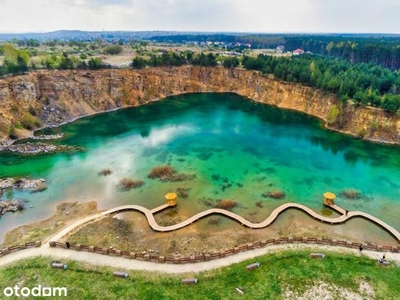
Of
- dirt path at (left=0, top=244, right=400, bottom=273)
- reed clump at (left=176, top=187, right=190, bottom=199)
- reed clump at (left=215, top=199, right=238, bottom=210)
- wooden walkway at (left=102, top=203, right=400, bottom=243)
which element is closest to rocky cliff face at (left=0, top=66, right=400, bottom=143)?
wooden walkway at (left=102, top=203, right=400, bottom=243)

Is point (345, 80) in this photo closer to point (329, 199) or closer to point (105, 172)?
point (329, 199)

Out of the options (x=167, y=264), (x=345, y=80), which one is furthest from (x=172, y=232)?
(x=345, y=80)

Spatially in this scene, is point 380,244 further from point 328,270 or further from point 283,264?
point 283,264

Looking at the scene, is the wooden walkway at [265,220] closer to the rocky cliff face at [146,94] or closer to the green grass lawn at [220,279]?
the green grass lawn at [220,279]

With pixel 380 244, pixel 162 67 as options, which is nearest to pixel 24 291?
pixel 380 244

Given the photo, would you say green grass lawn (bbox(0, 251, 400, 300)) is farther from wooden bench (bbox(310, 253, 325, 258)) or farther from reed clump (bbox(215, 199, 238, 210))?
reed clump (bbox(215, 199, 238, 210))

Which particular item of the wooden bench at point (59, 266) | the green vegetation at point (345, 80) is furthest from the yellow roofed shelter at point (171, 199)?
the green vegetation at point (345, 80)
